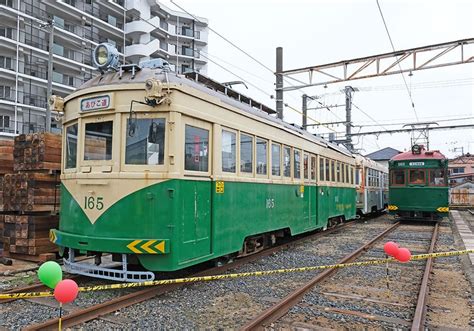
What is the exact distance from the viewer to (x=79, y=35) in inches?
1703

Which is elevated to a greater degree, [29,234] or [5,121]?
[5,121]

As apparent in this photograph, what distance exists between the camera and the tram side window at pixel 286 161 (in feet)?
30.6

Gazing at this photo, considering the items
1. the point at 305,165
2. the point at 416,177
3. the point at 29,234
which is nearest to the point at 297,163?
the point at 305,165

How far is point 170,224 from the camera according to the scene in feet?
18.6

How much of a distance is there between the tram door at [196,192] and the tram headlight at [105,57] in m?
1.64

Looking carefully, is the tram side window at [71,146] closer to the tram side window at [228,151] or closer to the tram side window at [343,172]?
the tram side window at [228,151]

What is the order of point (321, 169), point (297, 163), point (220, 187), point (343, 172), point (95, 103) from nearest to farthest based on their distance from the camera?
point (95, 103) → point (220, 187) → point (297, 163) → point (321, 169) → point (343, 172)

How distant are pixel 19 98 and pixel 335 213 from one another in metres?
32.9

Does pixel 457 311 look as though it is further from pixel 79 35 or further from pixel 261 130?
pixel 79 35

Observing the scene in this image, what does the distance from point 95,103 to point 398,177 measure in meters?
15.5

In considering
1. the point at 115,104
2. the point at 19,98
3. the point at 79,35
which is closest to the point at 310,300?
the point at 115,104

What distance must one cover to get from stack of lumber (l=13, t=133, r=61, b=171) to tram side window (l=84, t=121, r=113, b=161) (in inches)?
95.8

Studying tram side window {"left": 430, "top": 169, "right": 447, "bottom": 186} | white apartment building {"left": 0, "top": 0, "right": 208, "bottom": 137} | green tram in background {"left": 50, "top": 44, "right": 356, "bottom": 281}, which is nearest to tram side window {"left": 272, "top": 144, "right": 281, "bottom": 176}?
green tram in background {"left": 50, "top": 44, "right": 356, "bottom": 281}

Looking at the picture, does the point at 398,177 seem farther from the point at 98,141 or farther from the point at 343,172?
the point at 98,141
